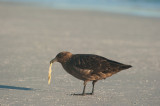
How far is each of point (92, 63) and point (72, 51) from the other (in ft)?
13.7

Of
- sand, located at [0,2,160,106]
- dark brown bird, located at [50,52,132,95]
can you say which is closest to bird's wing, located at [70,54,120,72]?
dark brown bird, located at [50,52,132,95]

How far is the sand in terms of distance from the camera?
6090 mm

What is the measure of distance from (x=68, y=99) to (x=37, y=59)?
3.31m

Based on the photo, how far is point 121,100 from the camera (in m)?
5.99

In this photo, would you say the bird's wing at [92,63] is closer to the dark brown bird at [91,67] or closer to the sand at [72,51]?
the dark brown bird at [91,67]

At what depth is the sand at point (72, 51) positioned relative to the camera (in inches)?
240

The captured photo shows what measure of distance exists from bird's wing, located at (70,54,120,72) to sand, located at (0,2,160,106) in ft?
1.45

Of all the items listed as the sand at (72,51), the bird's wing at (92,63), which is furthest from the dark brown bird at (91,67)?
the sand at (72,51)

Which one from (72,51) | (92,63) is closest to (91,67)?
(92,63)

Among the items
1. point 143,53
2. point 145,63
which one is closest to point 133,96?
point 145,63

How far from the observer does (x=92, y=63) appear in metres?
6.20

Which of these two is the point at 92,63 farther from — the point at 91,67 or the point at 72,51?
the point at 72,51

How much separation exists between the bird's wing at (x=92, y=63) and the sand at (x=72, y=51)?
44 cm

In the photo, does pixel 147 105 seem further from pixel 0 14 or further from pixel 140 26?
pixel 0 14
